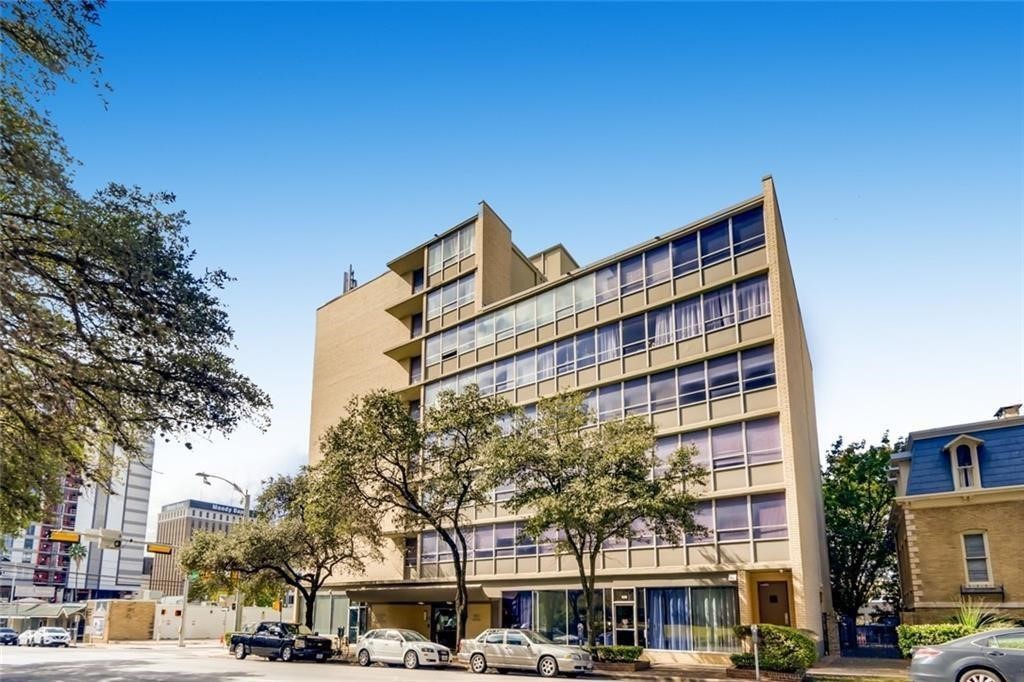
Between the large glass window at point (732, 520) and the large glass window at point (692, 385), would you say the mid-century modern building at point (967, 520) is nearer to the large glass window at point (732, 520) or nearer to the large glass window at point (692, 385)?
the large glass window at point (732, 520)

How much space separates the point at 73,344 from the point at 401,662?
58.3 feet

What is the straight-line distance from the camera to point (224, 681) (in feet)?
58.9

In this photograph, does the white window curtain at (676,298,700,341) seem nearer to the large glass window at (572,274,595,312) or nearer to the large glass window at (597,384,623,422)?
the large glass window at (597,384,623,422)

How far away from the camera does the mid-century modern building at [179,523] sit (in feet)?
523

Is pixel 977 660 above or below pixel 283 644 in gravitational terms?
above

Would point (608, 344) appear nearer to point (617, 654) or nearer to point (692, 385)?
point (692, 385)

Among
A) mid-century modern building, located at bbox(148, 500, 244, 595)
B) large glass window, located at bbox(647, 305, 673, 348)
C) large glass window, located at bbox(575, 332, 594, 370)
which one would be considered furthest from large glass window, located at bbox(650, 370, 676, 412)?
mid-century modern building, located at bbox(148, 500, 244, 595)

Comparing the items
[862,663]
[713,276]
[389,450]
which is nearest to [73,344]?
[389,450]

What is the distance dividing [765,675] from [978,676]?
846 centimetres

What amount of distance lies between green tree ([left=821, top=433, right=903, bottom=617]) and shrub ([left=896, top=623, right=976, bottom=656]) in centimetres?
2408

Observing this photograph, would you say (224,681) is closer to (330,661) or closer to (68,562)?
(330,661)

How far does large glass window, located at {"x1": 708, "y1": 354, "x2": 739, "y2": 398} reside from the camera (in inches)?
1110

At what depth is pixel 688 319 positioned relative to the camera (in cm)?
3011

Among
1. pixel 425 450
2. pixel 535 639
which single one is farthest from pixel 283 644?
pixel 535 639
